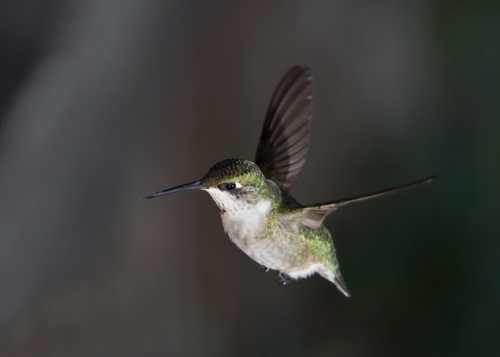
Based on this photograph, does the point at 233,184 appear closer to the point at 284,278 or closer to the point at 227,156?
the point at 284,278

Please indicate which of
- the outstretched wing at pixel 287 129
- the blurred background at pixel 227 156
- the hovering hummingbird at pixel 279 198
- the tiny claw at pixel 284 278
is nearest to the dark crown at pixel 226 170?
the hovering hummingbird at pixel 279 198

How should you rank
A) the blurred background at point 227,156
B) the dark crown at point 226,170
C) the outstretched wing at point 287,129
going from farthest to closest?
1. the blurred background at point 227,156
2. the outstretched wing at point 287,129
3. the dark crown at point 226,170

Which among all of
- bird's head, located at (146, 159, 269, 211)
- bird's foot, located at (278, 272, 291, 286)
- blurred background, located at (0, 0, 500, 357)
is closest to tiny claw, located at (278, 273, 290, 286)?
bird's foot, located at (278, 272, 291, 286)

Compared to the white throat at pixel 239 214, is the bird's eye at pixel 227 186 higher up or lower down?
higher up

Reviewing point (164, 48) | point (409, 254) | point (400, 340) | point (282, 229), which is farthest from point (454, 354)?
point (282, 229)

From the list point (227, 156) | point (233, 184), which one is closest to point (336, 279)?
point (233, 184)

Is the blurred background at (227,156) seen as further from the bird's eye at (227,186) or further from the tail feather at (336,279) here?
the bird's eye at (227,186)
